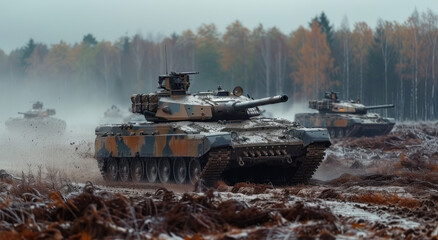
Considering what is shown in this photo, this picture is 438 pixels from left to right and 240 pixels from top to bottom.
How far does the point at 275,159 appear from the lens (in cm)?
2142

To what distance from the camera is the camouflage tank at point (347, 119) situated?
4356 cm

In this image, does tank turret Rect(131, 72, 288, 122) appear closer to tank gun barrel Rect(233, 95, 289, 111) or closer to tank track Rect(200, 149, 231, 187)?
tank gun barrel Rect(233, 95, 289, 111)

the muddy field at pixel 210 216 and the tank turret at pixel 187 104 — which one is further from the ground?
the tank turret at pixel 187 104

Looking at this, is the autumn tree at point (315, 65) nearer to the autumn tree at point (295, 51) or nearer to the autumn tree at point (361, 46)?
the autumn tree at point (295, 51)

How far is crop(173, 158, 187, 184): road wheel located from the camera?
2250 centimetres

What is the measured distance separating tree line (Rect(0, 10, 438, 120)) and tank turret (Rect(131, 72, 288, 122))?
1794 inches

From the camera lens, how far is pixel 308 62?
75.3 metres

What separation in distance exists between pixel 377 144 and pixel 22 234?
2604 centimetres

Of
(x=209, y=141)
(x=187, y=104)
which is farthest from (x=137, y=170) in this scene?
(x=209, y=141)

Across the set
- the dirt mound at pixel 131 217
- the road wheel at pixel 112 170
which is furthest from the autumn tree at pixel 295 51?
the dirt mound at pixel 131 217

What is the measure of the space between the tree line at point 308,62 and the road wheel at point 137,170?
45.6 meters

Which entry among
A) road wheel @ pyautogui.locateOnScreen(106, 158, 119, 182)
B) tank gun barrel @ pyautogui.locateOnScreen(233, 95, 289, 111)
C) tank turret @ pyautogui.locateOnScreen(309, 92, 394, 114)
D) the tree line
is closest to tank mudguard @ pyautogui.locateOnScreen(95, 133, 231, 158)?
road wheel @ pyautogui.locateOnScreen(106, 158, 119, 182)

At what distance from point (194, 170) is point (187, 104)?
1905 millimetres

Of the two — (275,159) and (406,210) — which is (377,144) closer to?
(275,159)
